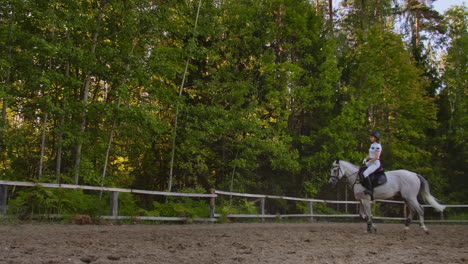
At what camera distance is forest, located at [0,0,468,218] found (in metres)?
12.6

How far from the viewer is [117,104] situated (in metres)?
13.6

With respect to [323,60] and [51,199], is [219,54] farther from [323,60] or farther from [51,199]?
[51,199]

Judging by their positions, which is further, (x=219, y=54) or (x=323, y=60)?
(x=323, y=60)

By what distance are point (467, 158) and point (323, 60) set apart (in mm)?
12043

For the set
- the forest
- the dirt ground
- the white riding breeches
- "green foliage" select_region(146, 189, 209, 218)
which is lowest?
the dirt ground

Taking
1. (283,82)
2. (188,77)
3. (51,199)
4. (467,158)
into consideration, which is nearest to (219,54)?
(188,77)

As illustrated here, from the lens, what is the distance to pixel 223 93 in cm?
1861

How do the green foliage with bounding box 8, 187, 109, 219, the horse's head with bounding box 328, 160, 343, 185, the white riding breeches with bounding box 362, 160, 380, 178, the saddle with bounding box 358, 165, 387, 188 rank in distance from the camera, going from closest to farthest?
the green foliage with bounding box 8, 187, 109, 219, the white riding breeches with bounding box 362, 160, 380, 178, the saddle with bounding box 358, 165, 387, 188, the horse's head with bounding box 328, 160, 343, 185

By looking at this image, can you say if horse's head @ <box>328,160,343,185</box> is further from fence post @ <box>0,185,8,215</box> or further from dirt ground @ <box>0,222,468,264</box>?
fence post @ <box>0,185,8,215</box>

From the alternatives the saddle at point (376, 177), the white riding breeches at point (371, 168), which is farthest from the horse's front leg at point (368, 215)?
the white riding breeches at point (371, 168)

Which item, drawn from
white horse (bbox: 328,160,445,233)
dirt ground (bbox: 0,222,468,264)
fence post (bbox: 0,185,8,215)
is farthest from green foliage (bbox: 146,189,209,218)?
dirt ground (bbox: 0,222,468,264)

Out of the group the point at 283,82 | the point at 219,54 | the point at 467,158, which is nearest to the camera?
the point at 219,54

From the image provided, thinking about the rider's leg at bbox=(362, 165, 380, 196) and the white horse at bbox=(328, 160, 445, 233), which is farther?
the white horse at bbox=(328, 160, 445, 233)

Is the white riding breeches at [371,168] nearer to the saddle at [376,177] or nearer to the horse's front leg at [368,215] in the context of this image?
the saddle at [376,177]
